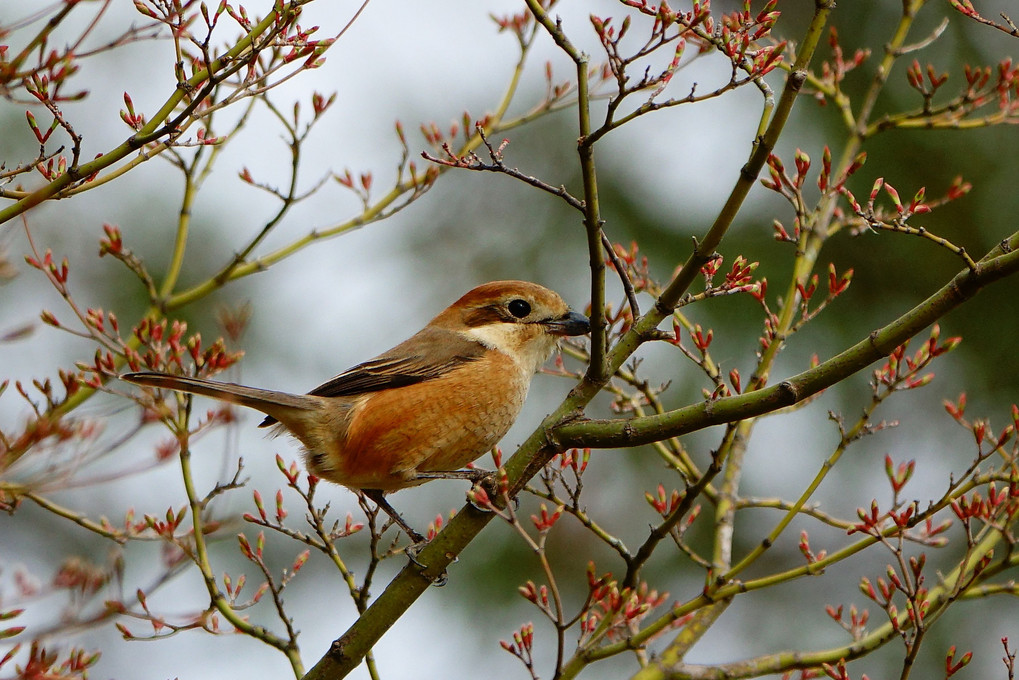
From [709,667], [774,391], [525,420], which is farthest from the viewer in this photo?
[525,420]

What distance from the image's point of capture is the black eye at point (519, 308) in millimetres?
4941

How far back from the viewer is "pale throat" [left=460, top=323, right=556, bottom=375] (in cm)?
480

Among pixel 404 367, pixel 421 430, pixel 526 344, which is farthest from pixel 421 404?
pixel 526 344

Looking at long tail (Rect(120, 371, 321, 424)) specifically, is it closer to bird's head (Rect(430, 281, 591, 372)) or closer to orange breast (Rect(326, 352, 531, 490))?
orange breast (Rect(326, 352, 531, 490))

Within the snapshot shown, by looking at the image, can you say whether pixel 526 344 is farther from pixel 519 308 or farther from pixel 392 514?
pixel 392 514

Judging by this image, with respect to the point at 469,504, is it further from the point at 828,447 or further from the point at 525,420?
the point at 828,447

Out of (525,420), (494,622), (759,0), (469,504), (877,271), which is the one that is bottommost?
(469,504)

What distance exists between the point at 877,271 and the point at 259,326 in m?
5.36

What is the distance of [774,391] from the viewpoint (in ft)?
9.32

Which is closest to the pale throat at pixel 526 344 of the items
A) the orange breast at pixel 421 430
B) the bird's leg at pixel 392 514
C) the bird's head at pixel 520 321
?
the bird's head at pixel 520 321

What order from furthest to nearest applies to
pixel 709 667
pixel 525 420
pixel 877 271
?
pixel 877 271, pixel 525 420, pixel 709 667

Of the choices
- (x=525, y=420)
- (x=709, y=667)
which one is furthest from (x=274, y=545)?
(x=709, y=667)

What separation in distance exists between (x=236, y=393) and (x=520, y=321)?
1.38 meters

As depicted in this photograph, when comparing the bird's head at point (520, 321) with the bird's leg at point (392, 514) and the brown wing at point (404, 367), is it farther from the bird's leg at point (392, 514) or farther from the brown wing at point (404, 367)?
the bird's leg at point (392, 514)
